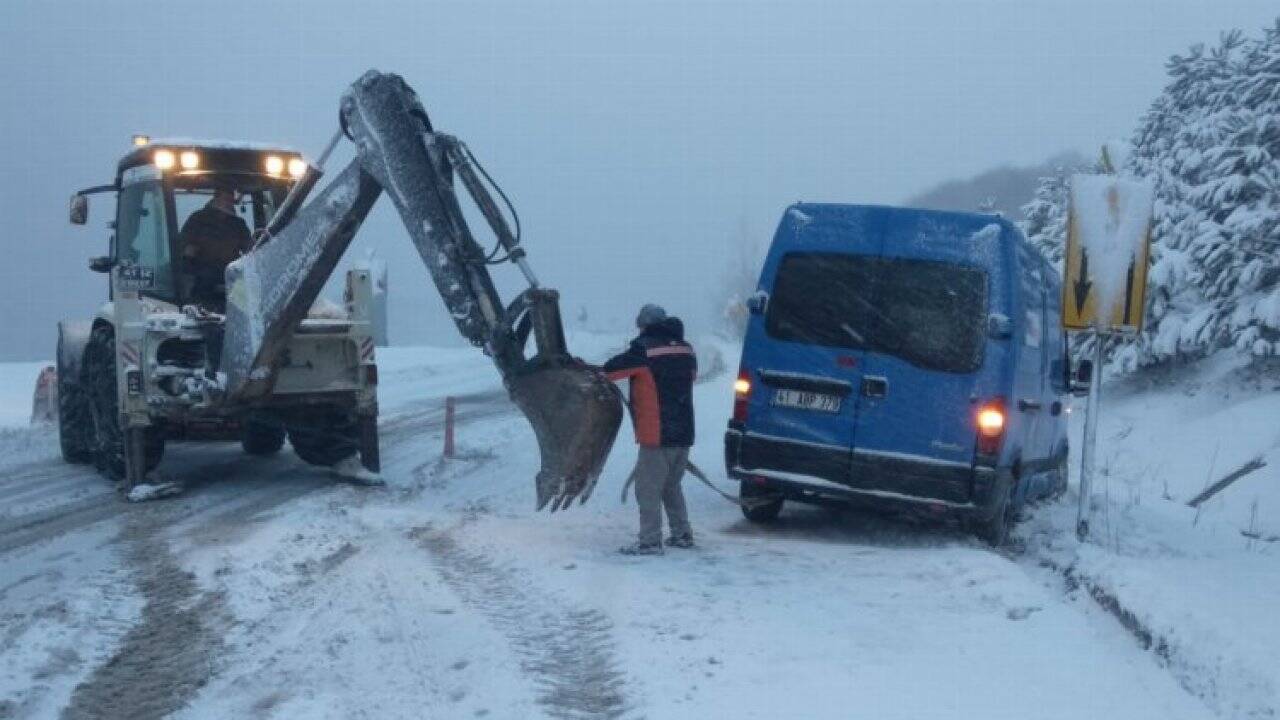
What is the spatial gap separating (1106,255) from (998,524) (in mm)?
2236

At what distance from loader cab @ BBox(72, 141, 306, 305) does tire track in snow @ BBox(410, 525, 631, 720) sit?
16.2 ft

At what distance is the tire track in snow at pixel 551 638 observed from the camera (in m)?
5.32

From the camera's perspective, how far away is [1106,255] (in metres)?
9.29

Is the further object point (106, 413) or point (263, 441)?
point (263, 441)

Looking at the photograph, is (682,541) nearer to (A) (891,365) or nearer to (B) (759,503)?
(B) (759,503)

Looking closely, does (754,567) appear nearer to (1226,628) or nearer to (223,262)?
(1226,628)

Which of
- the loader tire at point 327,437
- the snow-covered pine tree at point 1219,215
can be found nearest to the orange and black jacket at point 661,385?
the loader tire at point 327,437

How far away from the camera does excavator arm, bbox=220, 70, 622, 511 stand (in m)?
7.79

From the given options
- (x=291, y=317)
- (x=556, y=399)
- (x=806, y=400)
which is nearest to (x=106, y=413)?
(x=291, y=317)

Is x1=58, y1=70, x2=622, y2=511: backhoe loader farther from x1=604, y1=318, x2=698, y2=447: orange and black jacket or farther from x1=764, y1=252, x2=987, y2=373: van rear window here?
x1=764, y1=252, x2=987, y2=373: van rear window

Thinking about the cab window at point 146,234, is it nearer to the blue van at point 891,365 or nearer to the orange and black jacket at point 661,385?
the orange and black jacket at point 661,385

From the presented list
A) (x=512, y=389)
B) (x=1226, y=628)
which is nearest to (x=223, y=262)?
(x=512, y=389)

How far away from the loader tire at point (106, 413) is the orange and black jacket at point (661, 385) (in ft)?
17.4

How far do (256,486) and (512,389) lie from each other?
4.89 m
